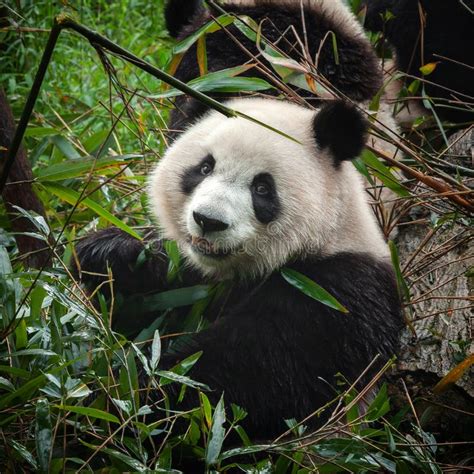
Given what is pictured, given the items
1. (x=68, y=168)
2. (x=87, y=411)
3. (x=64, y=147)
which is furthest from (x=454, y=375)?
(x=64, y=147)

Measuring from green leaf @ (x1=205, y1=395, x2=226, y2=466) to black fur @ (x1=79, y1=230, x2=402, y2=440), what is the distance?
39cm

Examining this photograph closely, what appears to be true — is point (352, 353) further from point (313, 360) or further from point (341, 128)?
point (341, 128)

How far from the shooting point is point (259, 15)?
4.50 m

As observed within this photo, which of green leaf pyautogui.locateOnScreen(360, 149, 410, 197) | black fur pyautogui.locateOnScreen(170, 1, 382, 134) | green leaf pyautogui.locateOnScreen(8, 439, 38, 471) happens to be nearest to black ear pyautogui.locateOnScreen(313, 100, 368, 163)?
green leaf pyautogui.locateOnScreen(360, 149, 410, 197)

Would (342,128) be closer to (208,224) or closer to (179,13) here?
(208,224)

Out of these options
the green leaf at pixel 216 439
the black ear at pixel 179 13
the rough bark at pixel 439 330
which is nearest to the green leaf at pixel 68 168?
the green leaf at pixel 216 439

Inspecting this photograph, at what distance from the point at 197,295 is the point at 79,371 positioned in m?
0.77

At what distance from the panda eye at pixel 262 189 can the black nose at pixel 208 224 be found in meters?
0.28

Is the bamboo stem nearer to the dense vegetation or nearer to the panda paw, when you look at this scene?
the dense vegetation

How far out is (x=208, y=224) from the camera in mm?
3002

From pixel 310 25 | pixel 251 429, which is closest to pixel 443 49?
pixel 310 25

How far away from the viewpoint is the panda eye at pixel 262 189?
3234 mm

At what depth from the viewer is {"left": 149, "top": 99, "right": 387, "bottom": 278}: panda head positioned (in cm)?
318

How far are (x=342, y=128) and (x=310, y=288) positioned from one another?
0.68 metres
